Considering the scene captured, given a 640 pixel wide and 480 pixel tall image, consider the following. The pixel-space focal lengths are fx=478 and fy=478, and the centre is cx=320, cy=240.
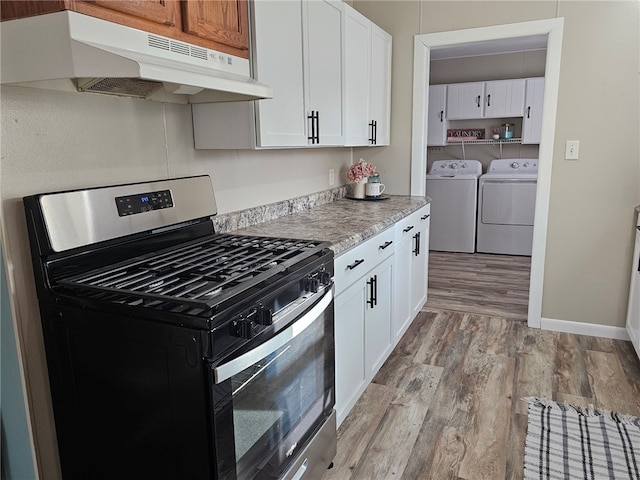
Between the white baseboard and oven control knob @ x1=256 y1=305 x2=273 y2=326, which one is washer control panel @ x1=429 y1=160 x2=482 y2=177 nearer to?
the white baseboard

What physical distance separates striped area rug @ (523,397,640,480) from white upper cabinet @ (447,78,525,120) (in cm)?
425

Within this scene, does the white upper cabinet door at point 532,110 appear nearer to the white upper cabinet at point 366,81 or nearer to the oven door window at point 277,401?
the white upper cabinet at point 366,81

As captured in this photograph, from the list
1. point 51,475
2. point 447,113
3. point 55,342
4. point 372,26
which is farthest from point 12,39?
point 447,113

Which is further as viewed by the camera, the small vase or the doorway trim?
the small vase

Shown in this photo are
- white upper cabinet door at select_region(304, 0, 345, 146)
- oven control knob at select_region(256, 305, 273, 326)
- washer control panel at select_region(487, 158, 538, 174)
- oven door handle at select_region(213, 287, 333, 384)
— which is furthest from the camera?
washer control panel at select_region(487, 158, 538, 174)

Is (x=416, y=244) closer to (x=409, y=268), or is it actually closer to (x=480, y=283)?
(x=409, y=268)

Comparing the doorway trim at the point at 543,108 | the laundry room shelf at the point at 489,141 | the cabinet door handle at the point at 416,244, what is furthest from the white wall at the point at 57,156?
the laundry room shelf at the point at 489,141

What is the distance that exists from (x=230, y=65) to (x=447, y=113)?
190 inches

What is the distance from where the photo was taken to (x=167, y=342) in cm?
111

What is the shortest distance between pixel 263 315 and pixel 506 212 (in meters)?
4.78

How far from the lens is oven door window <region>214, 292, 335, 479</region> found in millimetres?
1172

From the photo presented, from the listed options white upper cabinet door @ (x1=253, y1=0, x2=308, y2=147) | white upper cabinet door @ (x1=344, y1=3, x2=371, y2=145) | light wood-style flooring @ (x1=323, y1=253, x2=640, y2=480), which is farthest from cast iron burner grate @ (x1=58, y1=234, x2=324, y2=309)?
white upper cabinet door @ (x1=344, y1=3, x2=371, y2=145)

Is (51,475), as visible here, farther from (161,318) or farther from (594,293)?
(594,293)

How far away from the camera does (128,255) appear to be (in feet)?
5.00
